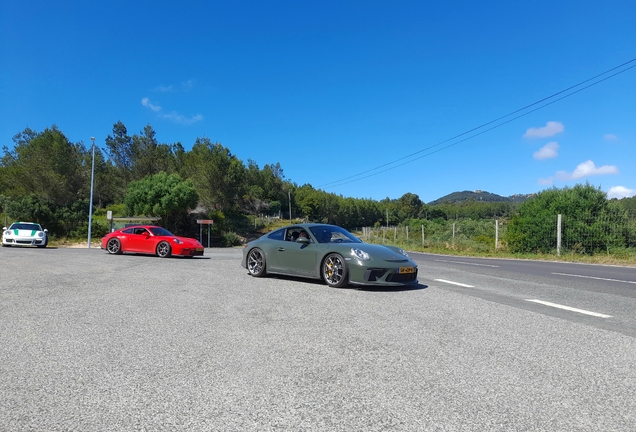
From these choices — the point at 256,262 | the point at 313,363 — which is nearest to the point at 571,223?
the point at 256,262

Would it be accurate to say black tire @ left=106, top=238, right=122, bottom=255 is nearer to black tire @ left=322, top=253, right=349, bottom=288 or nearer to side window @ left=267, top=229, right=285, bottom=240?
side window @ left=267, top=229, right=285, bottom=240

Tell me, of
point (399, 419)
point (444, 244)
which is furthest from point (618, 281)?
point (444, 244)

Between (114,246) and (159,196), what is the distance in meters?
23.2

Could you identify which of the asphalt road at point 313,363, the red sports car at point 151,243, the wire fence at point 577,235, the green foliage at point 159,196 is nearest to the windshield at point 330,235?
the asphalt road at point 313,363

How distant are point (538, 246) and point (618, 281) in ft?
47.1

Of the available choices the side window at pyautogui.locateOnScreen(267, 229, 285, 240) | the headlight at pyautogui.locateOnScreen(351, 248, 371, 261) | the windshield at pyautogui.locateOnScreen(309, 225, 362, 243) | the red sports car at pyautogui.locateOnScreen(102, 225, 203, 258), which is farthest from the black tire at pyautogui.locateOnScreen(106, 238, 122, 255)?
the headlight at pyautogui.locateOnScreen(351, 248, 371, 261)

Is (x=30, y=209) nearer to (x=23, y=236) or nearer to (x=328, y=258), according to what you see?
(x=23, y=236)

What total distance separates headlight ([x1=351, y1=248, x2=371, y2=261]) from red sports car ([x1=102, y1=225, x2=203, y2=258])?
10322mm

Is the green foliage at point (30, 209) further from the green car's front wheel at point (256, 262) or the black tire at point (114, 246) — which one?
the green car's front wheel at point (256, 262)

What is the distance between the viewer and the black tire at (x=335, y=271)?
8266 mm

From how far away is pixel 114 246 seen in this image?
18.5 meters

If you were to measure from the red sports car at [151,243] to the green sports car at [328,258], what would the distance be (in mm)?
7516

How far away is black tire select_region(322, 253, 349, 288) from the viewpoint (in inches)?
325

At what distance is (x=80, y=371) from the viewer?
3543 mm
